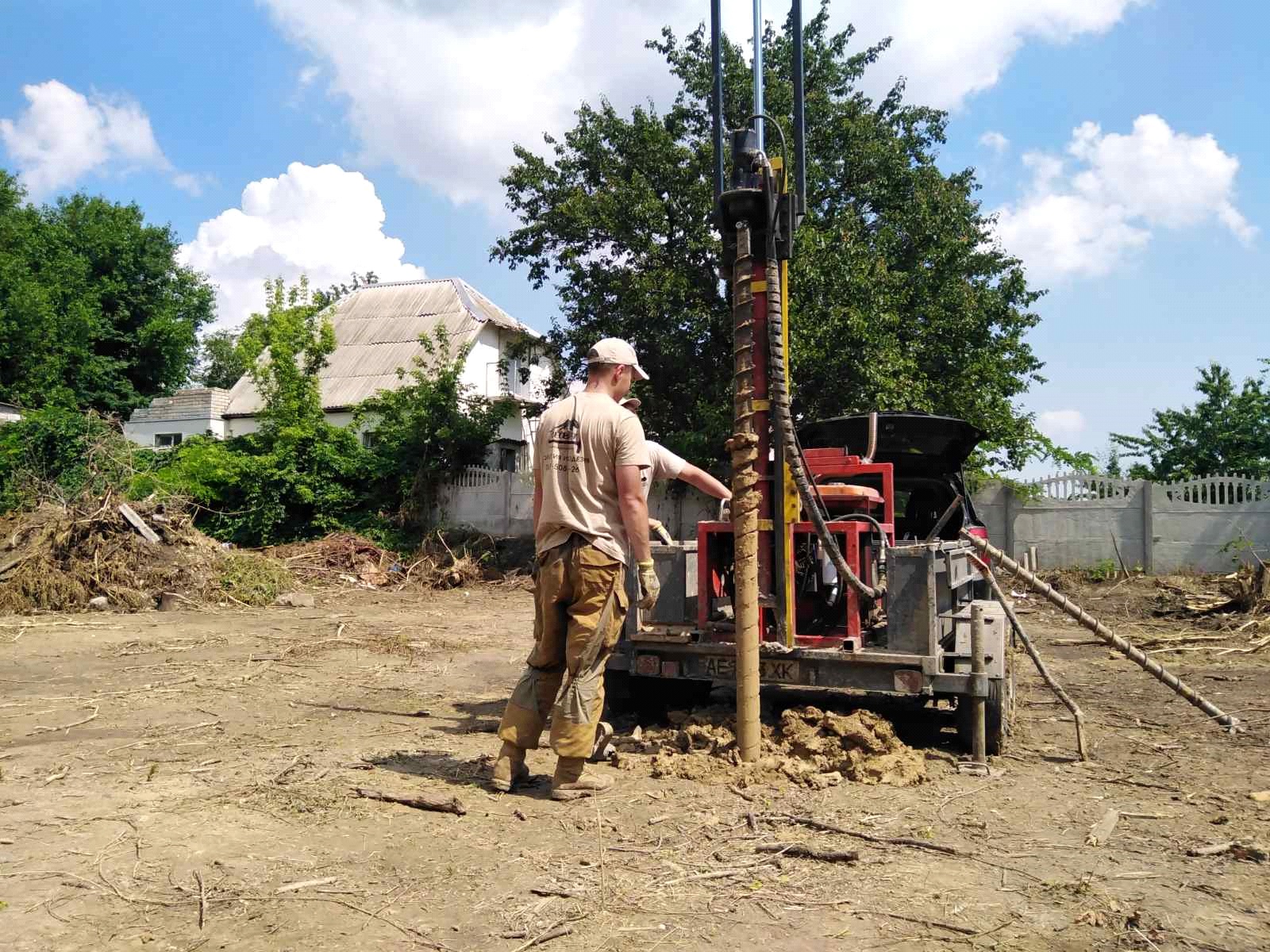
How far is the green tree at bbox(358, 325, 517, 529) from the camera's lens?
21.8 metres

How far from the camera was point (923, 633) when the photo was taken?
5.50 m

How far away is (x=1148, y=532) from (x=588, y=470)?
1536 centimetres

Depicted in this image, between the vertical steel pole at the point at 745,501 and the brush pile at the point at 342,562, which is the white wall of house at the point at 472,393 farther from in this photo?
the vertical steel pole at the point at 745,501

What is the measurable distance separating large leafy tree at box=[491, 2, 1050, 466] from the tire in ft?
38.3

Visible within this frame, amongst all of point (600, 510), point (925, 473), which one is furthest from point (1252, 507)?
point (600, 510)

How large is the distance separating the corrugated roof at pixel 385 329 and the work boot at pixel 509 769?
93.1 feet

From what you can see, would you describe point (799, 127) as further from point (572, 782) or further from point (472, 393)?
point (472, 393)

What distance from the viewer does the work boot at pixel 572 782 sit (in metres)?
4.81

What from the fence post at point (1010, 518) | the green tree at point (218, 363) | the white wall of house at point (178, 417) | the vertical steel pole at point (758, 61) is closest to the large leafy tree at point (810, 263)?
the fence post at point (1010, 518)

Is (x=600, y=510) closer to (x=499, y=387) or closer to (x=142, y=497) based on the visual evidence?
(x=142, y=497)

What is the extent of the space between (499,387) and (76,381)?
1710 cm

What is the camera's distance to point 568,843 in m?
4.20

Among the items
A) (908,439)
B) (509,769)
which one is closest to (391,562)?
(908,439)

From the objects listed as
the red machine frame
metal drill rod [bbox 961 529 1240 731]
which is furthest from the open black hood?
metal drill rod [bbox 961 529 1240 731]
